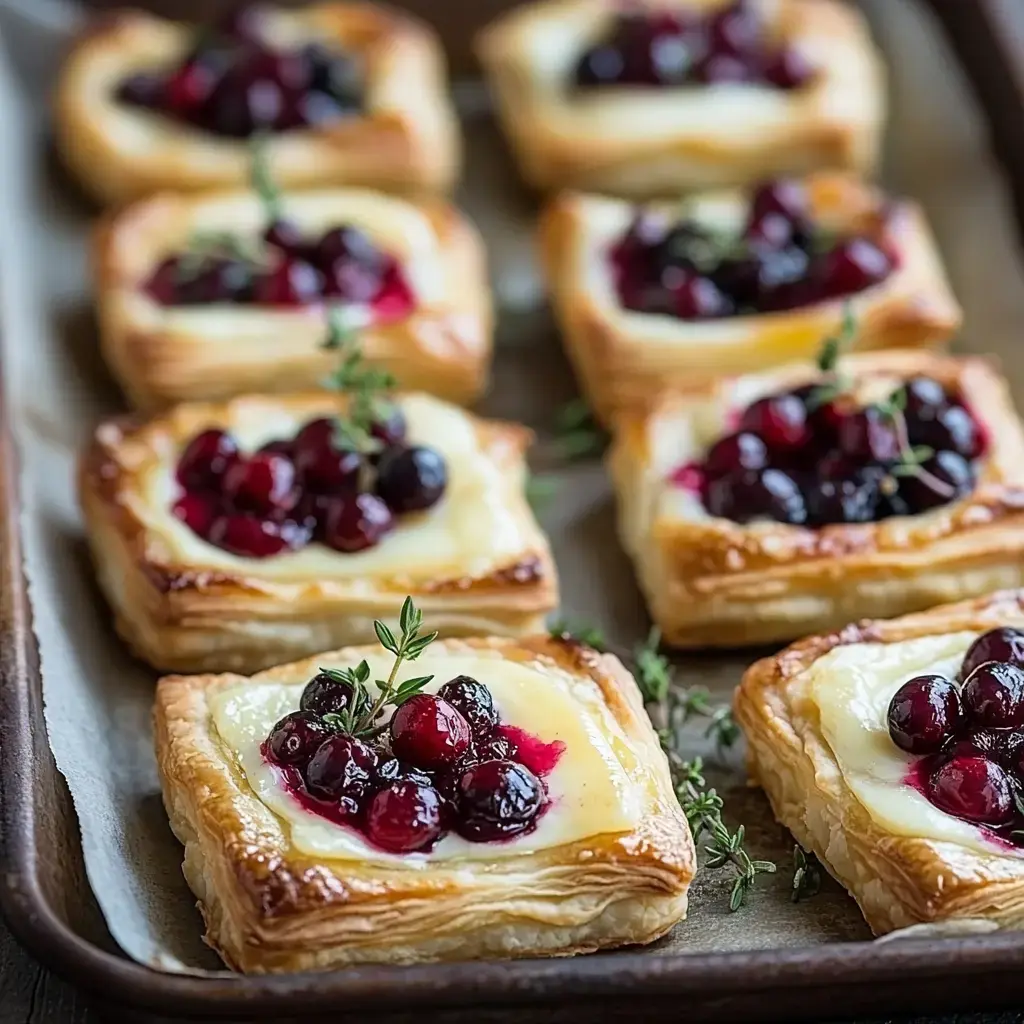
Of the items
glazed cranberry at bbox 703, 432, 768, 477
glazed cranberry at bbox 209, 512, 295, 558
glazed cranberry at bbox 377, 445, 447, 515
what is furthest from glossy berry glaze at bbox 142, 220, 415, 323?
glazed cranberry at bbox 703, 432, 768, 477

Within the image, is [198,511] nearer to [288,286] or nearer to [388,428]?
[388,428]

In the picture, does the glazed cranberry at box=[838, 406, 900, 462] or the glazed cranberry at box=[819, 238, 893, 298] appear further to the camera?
the glazed cranberry at box=[819, 238, 893, 298]

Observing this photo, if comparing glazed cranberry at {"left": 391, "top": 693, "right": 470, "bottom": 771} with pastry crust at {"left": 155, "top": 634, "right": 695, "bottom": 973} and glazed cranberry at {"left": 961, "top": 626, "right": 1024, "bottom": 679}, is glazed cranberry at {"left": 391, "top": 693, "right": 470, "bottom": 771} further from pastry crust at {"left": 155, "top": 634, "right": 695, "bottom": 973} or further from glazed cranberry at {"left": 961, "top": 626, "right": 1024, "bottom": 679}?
glazed cranberry at {"left": 961, "top": 626, "right": 1024, "bottom": 679}

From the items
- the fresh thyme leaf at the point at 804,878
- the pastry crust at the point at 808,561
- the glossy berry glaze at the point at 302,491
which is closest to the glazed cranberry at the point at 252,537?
the glossy berry glaze at the point at 302,491

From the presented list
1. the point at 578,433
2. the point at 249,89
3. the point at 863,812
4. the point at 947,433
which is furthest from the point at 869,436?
the point at 249,89

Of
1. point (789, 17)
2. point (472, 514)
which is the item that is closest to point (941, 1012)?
point (472, 514)

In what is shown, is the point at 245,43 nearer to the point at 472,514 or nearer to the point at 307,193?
the point at 307,193
